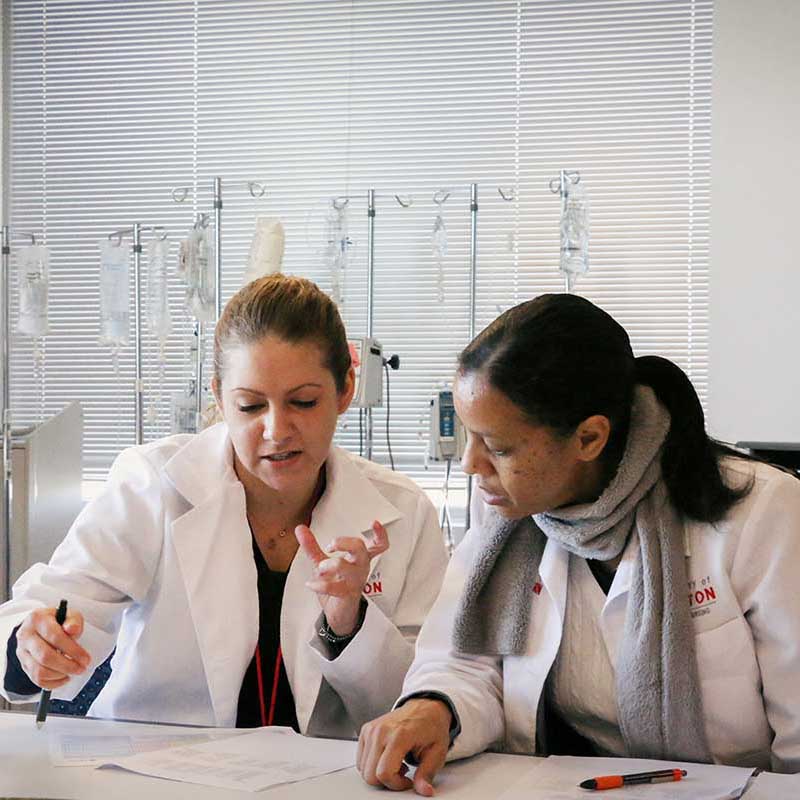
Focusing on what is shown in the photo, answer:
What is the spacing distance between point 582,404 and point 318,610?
0.62m

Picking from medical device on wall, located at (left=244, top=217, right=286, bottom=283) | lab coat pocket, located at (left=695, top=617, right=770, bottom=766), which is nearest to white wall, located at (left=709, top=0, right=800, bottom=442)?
medical device on wall, located at (left=244, top=217, right=286, bottom=283)

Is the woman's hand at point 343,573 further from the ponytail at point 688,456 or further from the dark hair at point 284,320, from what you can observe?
the ponytail at point 688,456

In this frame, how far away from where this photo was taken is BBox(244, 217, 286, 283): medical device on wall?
3.84 meters

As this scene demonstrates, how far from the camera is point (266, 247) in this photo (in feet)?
12.6

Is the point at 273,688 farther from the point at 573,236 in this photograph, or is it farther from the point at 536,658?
the point at 573,236

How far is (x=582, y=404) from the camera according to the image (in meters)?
1.44

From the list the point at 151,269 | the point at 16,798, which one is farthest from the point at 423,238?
the point at 16,798

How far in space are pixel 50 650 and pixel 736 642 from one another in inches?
36.0

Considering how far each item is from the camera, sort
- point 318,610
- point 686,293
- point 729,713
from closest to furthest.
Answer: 1. point 729,713
2. point 318,610
3. point 686,293

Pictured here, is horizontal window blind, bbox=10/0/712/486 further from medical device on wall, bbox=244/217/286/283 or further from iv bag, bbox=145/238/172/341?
medical device on wall, bbox=244/217/286/283

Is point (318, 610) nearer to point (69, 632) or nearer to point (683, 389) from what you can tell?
point (69, 632)

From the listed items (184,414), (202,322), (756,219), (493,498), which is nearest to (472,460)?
(493,498)

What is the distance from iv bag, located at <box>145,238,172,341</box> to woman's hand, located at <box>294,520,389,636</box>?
8.00 ft

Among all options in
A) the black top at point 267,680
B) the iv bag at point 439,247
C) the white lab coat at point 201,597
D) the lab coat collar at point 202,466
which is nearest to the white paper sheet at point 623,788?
the white lab coat at point 201,597
